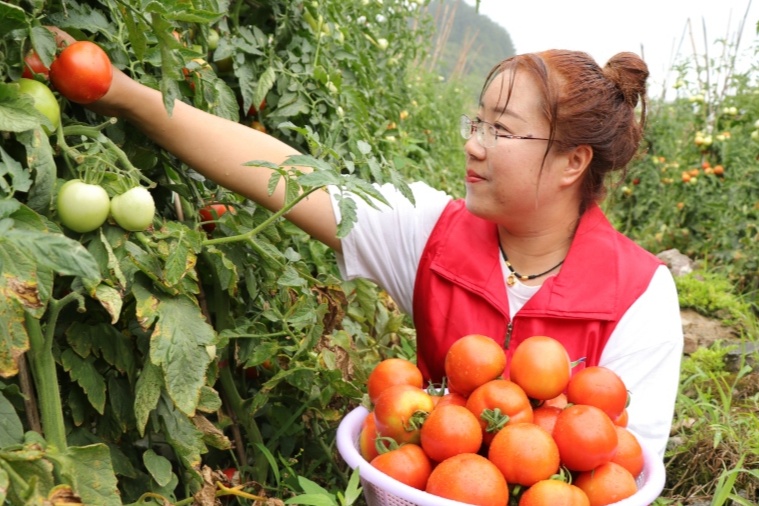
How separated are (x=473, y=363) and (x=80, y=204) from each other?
743 millimetres

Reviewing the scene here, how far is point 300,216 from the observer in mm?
1881

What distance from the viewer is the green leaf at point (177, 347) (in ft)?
4.10

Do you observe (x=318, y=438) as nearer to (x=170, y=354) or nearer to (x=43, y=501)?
(x=170, y=354)

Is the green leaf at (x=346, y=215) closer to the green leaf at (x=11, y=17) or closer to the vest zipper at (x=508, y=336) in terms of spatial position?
the green leaf at (x=11, y=17)

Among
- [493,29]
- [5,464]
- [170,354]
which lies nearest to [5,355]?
[5,464]

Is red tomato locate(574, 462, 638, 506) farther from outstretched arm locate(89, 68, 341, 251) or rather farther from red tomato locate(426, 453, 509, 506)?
outstretched arm locate(89, 68, 341, 251)

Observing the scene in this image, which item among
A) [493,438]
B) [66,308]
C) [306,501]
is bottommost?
[306,501]

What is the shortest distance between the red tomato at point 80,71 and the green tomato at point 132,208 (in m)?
0.22

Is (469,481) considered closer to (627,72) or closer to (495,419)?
(495,419)

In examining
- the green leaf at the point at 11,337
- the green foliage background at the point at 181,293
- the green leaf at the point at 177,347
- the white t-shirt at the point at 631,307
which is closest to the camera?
the green leaf at the point at 11,337

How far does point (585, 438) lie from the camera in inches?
55.0

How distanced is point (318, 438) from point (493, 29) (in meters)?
15.7

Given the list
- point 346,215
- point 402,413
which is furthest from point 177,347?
point 402,413

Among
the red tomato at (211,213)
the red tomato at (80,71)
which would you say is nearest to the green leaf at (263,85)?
the red tomato at (211,213)
